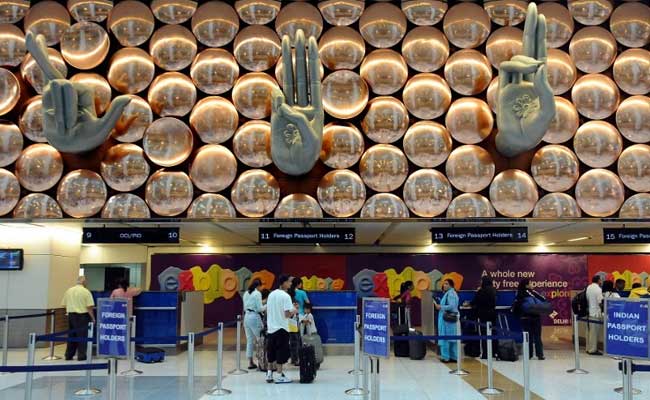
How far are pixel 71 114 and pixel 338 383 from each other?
20.7 feet

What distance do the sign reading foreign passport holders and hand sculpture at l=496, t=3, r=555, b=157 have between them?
11.0 feet

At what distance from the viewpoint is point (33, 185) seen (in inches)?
477

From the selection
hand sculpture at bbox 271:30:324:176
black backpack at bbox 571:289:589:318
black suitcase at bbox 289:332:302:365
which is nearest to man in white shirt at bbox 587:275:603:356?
black backpack at bbox 571:289:589:318

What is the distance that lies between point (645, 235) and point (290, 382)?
735cm

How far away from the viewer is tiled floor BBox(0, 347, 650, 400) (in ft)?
28.3

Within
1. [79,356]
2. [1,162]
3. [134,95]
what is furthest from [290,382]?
[1,162]

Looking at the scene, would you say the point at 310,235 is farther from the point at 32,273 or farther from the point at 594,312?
the point at 32,273

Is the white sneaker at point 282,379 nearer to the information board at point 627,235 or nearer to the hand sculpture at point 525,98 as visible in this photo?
the hand sculpture at point 525,98

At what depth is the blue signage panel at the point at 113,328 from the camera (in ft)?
23.3

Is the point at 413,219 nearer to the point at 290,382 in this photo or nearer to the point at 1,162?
the point at 290,382

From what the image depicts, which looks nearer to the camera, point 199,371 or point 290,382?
point 290,382

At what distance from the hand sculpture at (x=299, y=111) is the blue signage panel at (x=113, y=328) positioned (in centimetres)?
470

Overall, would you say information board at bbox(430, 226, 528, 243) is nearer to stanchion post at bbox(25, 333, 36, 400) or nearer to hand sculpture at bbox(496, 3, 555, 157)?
hand sculpture at bbox(496, 3, 555, 157)

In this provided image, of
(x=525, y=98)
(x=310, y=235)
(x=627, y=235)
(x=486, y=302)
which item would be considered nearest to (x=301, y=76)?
(x=310, y=235)
